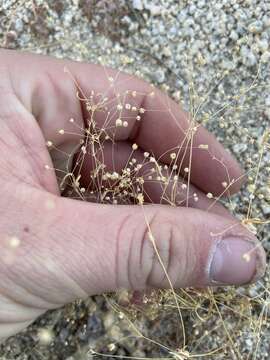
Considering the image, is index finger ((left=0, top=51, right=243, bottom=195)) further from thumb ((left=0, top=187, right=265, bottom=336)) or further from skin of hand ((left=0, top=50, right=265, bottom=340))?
thumb ((left=0, top=187, right=265, bottom=336))

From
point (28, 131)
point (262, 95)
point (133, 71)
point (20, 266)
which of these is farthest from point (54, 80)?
point (262, 95)

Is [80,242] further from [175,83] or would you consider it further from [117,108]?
[175,83]

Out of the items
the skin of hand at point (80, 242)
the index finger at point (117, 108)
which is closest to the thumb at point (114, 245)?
the skin of hand at point (80, 242)

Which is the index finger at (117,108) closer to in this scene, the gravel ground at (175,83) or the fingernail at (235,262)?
the gravel ground at (175,83)

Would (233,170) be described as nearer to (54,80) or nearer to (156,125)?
(156,125)

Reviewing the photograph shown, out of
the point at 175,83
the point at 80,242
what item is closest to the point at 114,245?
the point at 80,242

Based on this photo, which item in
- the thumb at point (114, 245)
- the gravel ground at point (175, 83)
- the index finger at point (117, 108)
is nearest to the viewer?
the thumb at point (114, 245)
